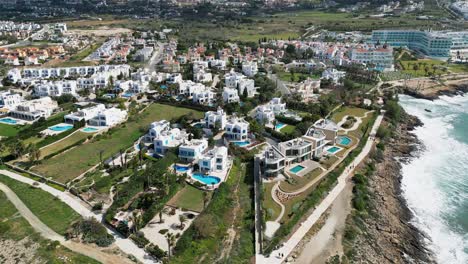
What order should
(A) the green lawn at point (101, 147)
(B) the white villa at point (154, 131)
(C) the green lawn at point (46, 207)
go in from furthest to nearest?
(B) the white villa at point (154, 131) < (A) the green lawn at point (101, 147) < (C) the green lawn at point (46, 207)

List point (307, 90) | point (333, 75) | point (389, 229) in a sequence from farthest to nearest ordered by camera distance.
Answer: point (333, 75), point (307, 90), point (389, 229)

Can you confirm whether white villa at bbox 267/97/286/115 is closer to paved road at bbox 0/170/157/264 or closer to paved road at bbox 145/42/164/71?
paved road at bbox 0/170/157/264

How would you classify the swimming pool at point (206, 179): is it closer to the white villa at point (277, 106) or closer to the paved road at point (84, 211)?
the paved road at point (84, 211)

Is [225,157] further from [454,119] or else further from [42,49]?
[42,49]

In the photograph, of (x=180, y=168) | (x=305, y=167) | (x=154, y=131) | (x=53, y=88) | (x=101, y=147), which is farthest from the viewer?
(x=53, y=88)

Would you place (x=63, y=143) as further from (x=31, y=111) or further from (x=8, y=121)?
(x=8, y=121)

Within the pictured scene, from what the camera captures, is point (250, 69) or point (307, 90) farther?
point (250, 69)

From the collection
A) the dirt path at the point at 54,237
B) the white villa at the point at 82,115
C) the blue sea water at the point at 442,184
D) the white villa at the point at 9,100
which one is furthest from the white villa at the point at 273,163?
the white villa at the point at 9,100

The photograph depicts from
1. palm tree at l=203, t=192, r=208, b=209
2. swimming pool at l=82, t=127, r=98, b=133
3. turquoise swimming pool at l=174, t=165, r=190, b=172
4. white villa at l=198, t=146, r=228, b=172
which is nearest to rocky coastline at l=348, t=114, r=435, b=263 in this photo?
palm tree at l=203, t=192, r=208, b=209

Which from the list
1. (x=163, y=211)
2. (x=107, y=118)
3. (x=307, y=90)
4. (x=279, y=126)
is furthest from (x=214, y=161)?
(x=307, y=90)
